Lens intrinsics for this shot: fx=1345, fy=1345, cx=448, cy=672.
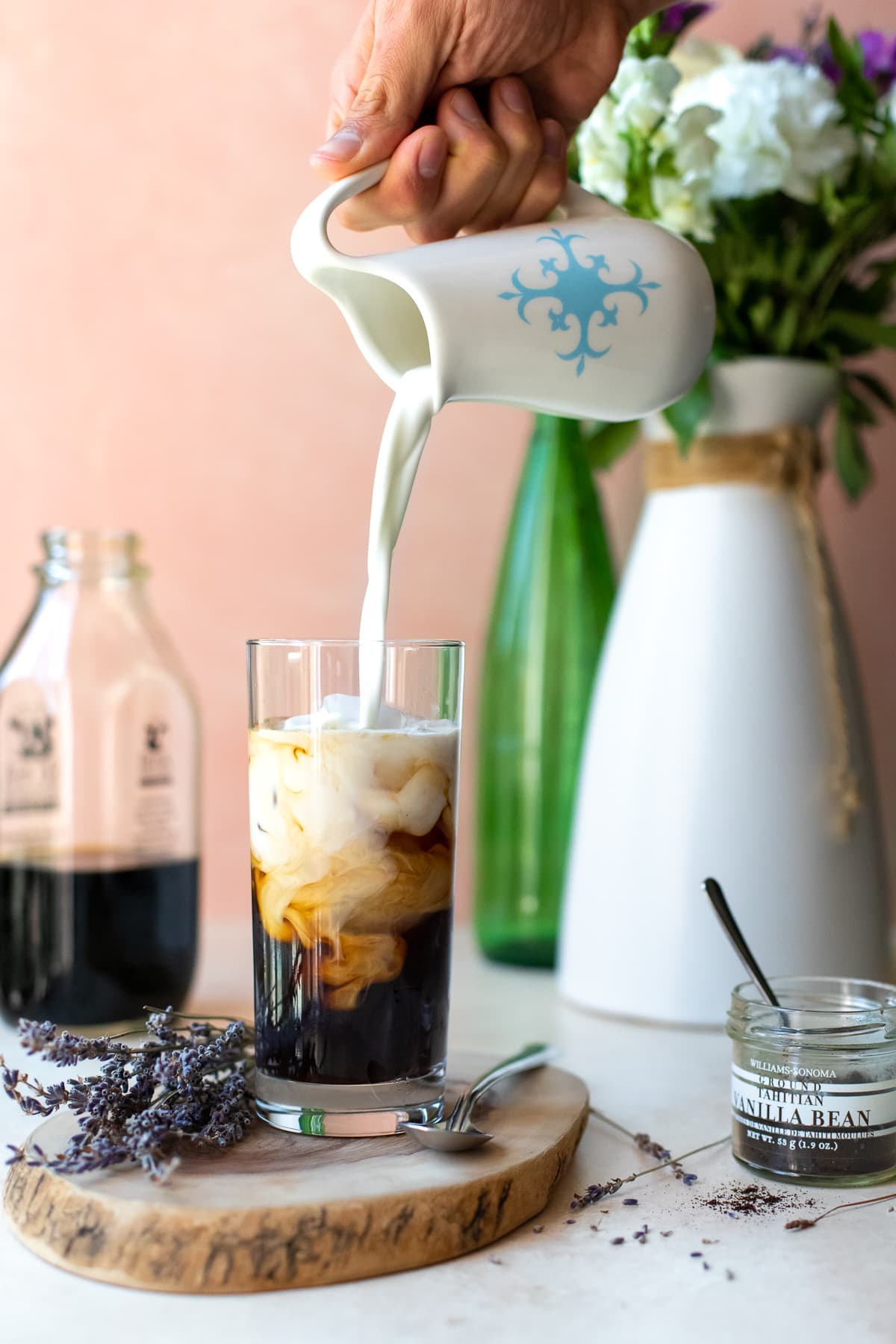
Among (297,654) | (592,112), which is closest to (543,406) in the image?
(297,654)

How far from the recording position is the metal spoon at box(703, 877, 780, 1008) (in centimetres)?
85

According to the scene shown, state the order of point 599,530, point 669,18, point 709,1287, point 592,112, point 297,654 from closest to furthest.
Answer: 1. point 709,1287
2. point 297,654
3. point 592,112
4. point 669,18
5. point 599,530

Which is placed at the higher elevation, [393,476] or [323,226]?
[323,226]

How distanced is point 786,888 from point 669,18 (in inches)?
29.6

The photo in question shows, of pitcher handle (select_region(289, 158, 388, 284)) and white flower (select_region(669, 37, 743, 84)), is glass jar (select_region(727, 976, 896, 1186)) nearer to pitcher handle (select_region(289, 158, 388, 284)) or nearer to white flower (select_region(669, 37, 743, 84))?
pitcher handle (select_region(289, 158, 388, 284))

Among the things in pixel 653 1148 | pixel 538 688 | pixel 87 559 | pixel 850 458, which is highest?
pixel 850 458

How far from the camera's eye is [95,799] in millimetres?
1186

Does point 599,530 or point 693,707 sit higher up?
point 599,530

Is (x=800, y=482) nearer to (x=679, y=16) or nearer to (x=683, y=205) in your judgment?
(x=683, y=205)

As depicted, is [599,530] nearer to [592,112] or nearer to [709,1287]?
[592,112]

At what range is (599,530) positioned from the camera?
4.76ft

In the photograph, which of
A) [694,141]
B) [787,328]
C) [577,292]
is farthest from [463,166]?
[787,328]

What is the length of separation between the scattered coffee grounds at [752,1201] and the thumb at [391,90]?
25.7 inches

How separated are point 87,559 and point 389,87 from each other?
0.49 meters
